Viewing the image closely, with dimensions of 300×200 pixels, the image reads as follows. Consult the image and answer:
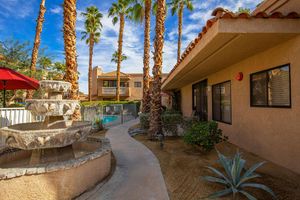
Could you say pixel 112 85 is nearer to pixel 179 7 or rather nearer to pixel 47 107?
pixel 179 7

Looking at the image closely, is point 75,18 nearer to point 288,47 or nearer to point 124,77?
point 288,47

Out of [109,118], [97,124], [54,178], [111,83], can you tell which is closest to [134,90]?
[111,83]

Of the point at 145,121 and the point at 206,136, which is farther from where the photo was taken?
the point at 145,121

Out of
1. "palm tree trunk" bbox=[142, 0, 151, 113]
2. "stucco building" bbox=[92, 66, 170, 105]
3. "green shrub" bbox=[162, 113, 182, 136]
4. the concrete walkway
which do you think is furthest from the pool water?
"stucco building" bbox=[92, 66, 170, 105]

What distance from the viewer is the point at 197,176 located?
4.10m

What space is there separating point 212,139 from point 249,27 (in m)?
3.46

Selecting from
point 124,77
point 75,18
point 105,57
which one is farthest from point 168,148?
point 105,57

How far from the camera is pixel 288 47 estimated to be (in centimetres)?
442

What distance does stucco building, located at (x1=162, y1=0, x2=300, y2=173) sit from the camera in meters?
3.82

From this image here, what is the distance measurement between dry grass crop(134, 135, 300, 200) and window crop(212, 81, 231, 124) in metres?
2.16

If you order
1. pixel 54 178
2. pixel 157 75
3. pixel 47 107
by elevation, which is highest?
pixel 157 75

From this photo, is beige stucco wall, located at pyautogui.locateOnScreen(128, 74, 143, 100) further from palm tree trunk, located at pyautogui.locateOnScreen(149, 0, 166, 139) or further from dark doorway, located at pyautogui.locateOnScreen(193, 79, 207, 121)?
palm tree trunk, located at pyautogui.locateOnScreen(149, 0, 166, 139)

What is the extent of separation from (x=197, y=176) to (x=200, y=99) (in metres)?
7.87

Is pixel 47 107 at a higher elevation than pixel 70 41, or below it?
below
